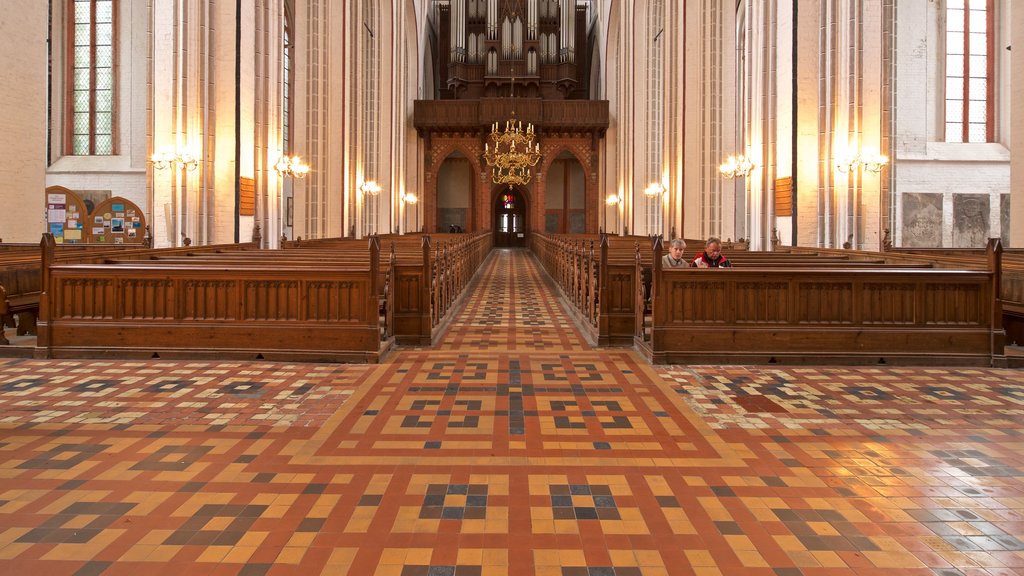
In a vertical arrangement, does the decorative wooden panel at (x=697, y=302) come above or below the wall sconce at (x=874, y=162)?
below

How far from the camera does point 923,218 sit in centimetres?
1691

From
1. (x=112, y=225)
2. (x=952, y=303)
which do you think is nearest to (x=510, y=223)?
(x=112, y=225)

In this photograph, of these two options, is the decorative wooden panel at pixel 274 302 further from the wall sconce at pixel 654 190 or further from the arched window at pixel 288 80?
the wall sconce at pixel 654 190

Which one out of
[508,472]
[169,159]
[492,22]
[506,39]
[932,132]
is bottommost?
[508,472]

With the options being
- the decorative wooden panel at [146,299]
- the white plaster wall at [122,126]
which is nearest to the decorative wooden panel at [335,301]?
the decorative wooden panel at [146,299]

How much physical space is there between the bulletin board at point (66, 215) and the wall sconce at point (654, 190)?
16.8 metres

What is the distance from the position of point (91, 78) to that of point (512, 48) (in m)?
23.2

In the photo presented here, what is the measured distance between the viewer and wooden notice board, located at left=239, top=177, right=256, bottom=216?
14.0m

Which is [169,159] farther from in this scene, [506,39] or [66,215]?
[506,39]

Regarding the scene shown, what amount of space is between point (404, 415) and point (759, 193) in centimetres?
1228

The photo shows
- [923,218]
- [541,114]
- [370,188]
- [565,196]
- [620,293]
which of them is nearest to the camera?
[620,293]

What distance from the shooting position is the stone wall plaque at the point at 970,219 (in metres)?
17.0

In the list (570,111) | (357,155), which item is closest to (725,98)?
(357,155)

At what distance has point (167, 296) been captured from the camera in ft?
25.0
